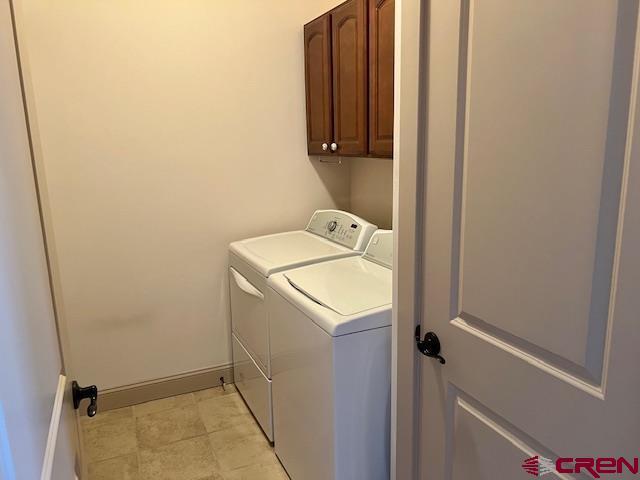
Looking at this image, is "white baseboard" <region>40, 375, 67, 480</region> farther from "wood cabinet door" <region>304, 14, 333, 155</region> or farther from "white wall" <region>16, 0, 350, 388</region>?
"wood cabinet door" <region>304, 14, 333, 155</region>

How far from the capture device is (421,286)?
4.33ft

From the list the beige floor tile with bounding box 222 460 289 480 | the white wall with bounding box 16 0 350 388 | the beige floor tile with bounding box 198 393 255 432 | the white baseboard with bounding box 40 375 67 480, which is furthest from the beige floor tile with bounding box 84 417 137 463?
the white baseboard with bounding box 40 375 67 480

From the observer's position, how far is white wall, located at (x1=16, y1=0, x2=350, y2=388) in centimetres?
236

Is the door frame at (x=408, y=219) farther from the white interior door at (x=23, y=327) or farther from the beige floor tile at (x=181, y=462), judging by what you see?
the beige floor tile at (x=181, y=462)

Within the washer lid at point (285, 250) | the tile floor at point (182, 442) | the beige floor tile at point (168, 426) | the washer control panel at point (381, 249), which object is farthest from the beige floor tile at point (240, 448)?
the washer control panel at point (381, 249)

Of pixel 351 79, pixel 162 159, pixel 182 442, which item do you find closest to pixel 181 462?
pixel 182 442

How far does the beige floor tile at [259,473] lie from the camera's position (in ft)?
7.03

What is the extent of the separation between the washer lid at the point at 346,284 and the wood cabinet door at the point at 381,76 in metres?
0.51

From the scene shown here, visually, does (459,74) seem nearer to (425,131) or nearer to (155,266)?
(425,131)

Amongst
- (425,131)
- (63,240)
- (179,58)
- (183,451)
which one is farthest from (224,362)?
(425,131)

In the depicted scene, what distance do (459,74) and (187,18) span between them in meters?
1.88

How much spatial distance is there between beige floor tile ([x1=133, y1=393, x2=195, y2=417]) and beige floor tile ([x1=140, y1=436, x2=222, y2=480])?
1.15 ft

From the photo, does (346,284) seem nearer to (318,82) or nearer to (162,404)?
(318,82)

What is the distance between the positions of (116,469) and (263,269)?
3.77 feet
